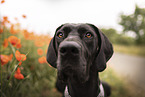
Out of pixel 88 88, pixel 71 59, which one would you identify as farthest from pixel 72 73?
pixel 88 88

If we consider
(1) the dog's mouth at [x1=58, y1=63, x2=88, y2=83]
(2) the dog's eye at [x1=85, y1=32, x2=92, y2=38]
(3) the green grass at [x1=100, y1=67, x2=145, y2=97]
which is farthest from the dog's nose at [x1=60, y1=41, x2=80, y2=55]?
(3) the green grass at [x1=100, y1=67, x2=145, y2=97]

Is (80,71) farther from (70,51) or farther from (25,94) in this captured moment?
(25,94)

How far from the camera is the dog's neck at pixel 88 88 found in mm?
1783

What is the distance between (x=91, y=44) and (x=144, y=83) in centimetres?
352

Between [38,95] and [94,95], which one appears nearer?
[94,95]

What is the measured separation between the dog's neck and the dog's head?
17 centimetres

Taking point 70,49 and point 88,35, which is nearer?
point 70,49

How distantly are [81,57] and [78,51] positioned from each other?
104 mm

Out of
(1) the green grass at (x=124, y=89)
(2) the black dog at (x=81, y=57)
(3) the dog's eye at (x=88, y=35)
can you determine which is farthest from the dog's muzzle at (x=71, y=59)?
(1) the green grass at (x=124, y=89)

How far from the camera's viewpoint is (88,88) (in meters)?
1.78

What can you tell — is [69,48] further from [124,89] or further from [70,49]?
[124,89]

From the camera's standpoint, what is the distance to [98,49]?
1871mm

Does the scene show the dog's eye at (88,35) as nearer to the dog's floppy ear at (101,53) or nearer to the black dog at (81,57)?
the black dog at (81,57)

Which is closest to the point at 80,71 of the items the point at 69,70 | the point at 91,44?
the point at 69,70
